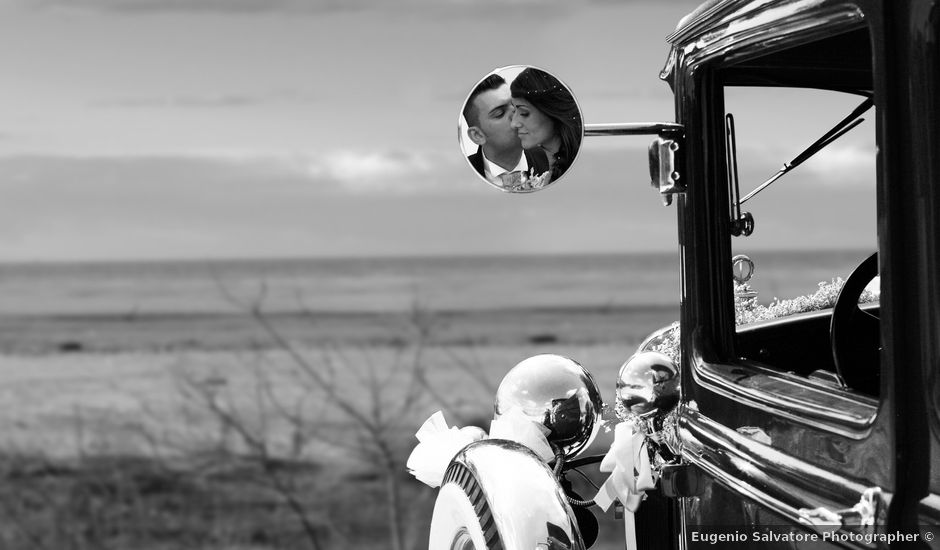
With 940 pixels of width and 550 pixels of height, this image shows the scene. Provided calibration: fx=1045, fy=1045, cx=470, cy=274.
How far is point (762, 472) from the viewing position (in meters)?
1.74

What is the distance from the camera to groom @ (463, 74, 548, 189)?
1.96 metres

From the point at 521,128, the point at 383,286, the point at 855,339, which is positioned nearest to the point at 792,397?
the point at 855,339

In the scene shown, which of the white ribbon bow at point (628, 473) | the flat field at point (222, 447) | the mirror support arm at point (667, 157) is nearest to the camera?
the mirror support arm at point (667, 157)

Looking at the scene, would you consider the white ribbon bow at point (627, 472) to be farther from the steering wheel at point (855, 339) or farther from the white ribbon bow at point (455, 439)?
the steering wheel at point (855, 339)

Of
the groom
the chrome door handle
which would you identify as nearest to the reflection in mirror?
the groom

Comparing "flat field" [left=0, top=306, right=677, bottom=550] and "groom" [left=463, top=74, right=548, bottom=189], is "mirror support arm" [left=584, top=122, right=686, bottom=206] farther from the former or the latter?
"flat field" [left=0, top=306, right=677, bottom=550]

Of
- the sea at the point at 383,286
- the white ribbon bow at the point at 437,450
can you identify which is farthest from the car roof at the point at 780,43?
the sea at the point at 383,286

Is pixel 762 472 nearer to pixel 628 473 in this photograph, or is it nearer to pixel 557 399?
pixel 628 473

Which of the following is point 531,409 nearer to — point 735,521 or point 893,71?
point 735,521

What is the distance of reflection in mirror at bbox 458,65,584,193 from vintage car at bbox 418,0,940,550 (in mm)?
78

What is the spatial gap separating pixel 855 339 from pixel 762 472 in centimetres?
34

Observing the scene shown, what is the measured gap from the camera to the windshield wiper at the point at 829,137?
213 cm

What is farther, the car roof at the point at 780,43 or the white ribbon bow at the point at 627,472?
the white ribbon bow at the point at 627,472

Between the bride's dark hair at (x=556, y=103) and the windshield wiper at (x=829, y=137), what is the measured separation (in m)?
0.39
